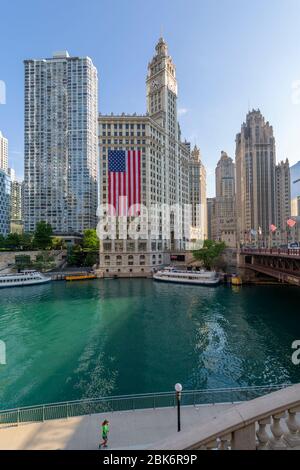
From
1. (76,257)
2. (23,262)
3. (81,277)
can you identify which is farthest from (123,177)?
(23,262)

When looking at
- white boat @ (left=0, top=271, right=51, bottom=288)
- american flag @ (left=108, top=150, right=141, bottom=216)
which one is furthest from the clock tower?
white boat @ (left=0, top=271, right=51, bottom=288)

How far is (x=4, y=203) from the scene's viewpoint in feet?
522

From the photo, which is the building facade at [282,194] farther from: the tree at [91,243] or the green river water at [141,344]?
the green river water at [141,344]

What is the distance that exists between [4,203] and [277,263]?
164053 mm

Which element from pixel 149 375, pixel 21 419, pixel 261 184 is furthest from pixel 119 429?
pixel 261 184

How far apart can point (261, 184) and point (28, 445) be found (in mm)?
199380

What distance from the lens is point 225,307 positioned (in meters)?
46.0

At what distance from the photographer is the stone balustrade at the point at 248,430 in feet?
15.9

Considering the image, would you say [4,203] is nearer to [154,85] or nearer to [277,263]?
[154,85]

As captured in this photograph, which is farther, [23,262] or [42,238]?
[42,238]

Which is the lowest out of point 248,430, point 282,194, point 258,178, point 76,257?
point 76,257

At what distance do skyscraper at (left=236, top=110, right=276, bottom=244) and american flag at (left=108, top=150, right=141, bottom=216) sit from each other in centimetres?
12041

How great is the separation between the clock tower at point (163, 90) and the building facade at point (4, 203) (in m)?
105
